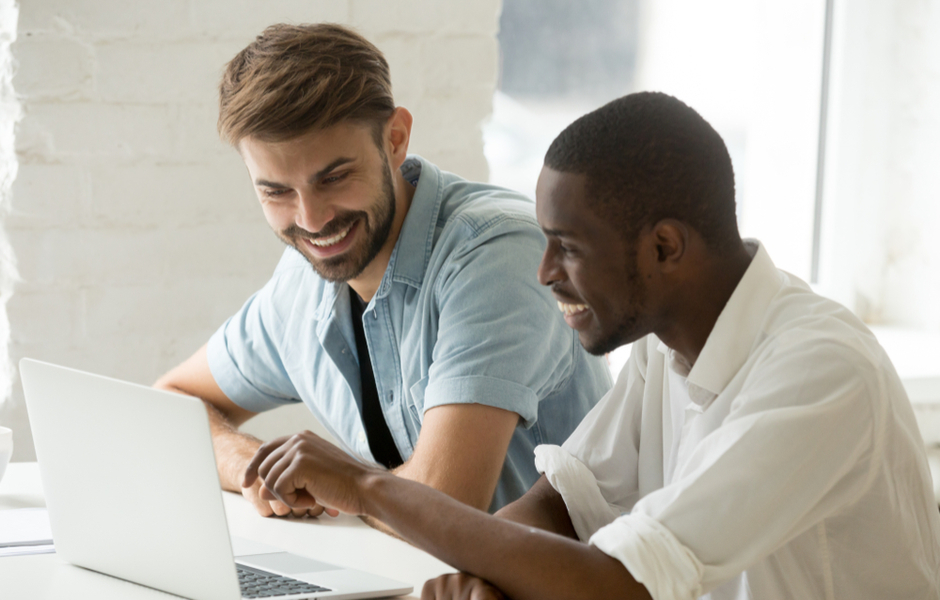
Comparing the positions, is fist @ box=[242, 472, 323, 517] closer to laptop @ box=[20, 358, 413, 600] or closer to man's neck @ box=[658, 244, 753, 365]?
laptop @ box=[20, 358, 413, 600]

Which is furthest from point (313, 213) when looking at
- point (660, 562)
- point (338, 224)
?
point (660, 562)

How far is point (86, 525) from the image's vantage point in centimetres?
91

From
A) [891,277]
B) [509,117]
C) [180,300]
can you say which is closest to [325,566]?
[180,300]

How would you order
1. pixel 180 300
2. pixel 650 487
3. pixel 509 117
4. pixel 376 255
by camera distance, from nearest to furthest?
pixel 650 487
pixel 376 255
pixel 180 300
pixel 509 117

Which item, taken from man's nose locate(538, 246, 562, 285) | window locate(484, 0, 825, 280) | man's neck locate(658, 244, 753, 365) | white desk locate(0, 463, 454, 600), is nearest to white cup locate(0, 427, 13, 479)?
white desk locate(0, 463, 454, 600)

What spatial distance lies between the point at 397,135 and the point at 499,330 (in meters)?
0.37

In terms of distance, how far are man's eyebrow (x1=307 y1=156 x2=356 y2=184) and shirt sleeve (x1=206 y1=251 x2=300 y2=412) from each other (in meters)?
0.29

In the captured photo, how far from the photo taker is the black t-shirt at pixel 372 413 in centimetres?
144

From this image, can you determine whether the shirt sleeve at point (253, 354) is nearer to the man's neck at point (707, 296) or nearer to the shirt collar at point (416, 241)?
the shirt collar at point (416, 241)

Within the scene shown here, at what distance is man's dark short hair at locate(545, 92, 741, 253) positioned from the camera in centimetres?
84

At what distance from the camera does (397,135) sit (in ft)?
4.61

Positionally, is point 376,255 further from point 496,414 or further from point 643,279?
point 643,279

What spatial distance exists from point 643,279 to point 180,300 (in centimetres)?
116

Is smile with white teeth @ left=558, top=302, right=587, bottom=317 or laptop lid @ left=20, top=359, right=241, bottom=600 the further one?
smile with white teeth @ left=558, top=302, right=587, bottom=317
